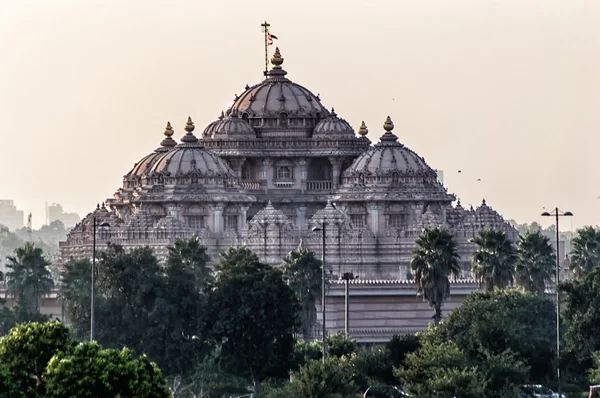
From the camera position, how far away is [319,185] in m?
170

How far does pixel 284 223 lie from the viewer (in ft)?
517

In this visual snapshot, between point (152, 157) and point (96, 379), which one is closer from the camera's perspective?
point (96, 379)

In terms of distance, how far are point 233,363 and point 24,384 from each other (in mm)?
40628

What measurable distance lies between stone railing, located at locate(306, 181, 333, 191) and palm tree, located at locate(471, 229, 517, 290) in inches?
1482

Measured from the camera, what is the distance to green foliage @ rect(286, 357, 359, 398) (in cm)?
9175

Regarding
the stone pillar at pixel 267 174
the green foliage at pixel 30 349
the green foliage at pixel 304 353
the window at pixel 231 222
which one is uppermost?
the stone pillar at pixel 267 174

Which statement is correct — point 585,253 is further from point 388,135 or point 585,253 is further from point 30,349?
point 30,349

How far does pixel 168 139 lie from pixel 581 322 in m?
73.5

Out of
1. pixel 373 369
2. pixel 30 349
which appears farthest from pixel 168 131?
pixel 30 349

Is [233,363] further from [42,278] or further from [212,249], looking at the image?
[212,249]

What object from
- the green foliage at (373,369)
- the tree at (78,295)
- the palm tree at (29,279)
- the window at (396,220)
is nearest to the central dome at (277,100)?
the window at (396,220)

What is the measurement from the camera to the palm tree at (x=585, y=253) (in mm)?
139125

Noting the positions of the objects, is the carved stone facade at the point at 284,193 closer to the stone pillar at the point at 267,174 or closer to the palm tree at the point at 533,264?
the stone pillar at the point at 267,174

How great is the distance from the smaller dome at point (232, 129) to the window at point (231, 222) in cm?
644
